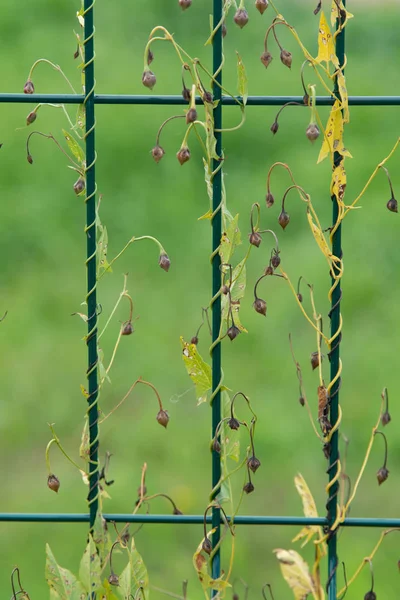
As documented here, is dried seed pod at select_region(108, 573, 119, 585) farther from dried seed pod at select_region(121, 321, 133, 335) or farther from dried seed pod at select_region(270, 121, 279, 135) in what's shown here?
dried seed pod at select_region(270, 121, 279, 135)

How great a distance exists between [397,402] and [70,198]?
1.94 m

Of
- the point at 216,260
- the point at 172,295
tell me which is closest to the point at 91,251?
the point at 216,260

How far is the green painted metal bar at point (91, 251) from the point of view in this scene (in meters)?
1.70

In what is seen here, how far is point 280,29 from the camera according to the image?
228 inches

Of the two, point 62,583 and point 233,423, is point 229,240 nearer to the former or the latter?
point 233,423

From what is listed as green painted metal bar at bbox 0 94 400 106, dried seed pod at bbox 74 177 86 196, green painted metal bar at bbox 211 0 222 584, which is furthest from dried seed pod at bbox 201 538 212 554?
green painted metal bar at bbox 0 94 400 106

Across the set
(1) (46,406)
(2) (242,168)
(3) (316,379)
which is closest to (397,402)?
(3) (316,379)

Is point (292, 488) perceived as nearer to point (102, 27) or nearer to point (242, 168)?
point (242, 168)

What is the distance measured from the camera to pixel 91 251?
175 centimetres

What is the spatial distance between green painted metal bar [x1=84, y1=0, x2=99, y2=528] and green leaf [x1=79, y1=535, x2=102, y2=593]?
0.06 meters

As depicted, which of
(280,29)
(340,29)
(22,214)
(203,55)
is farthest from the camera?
(280,29)

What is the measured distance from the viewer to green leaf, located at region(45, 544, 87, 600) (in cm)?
175

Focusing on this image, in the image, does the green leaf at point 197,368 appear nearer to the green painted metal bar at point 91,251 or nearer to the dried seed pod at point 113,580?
the green painted metal bar at point 91,251

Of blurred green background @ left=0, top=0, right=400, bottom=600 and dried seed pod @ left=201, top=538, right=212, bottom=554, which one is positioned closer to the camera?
dried seed pod @ left=201, top=538, right=212, bottom=554
